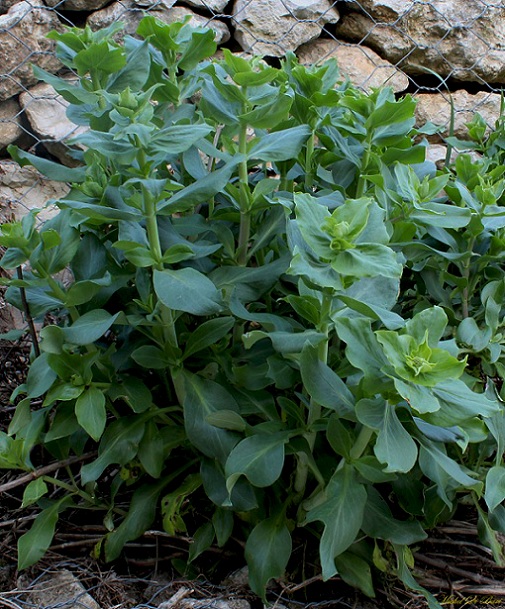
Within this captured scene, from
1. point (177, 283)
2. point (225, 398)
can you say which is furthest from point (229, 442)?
point (177, 283)

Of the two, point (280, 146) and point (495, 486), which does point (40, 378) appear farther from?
point (495, 486)

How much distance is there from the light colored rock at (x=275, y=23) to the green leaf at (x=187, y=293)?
123 centimetres

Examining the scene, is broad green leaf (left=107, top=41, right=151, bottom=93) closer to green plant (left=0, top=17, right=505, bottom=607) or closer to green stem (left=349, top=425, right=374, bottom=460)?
green plant (left=0, top=17, right=505, bottom=607)

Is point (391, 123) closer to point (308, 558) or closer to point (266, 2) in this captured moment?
point (308, 558)

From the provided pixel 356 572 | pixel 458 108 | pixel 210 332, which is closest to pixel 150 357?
pixel 210 332

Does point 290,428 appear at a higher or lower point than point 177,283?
lower

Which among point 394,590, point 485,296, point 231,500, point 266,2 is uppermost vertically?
point 266,2

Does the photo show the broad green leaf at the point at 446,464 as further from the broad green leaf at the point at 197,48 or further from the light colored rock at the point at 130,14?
the light colored rock at the point at 130,14

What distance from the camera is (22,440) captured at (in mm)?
829

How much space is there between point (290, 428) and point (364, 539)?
22 cm

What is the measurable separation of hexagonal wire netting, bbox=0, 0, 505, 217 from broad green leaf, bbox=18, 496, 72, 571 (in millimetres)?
788

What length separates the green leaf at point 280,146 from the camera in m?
0.82

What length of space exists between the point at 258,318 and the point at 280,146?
23 cm

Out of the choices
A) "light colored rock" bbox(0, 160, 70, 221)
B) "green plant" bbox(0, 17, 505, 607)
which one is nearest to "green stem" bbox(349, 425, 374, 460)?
"green plant" bbox(0, 17, 505, 607)
